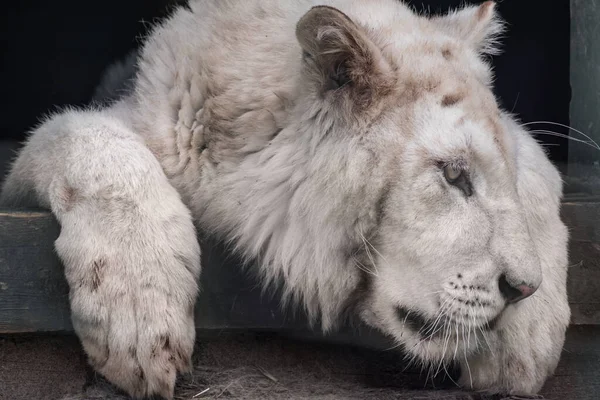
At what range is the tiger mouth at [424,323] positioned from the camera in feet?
6.74

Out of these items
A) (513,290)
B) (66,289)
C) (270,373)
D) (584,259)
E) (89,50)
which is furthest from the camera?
(89,50)

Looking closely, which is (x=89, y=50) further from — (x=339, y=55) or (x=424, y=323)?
(x=424, y=323)

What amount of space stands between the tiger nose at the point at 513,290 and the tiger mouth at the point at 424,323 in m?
0.06

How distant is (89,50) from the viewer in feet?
15.4

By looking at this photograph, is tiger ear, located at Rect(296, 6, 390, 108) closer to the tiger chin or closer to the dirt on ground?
the tiger chin

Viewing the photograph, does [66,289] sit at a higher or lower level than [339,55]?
lower

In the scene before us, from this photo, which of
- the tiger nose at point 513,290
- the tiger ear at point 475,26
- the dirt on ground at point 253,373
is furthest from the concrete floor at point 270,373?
the tiger ear at point 475,26

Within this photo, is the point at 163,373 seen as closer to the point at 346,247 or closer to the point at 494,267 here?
the point at 346,247

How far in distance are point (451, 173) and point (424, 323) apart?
0.38 m

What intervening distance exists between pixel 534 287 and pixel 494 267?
0.10 metres

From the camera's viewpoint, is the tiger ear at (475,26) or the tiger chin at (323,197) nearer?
the tiger chin at (323,197)

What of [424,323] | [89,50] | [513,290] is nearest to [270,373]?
[424,323]

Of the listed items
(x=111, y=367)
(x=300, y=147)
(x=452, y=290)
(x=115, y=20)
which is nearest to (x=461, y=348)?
(x=452, y=290)

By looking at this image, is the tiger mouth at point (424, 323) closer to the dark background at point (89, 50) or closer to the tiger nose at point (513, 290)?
the tiger nose at point (513, 290)
